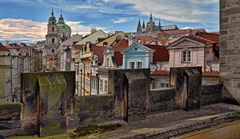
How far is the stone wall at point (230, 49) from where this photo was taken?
182 inches

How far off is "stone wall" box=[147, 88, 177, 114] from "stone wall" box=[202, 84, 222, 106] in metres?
0.78

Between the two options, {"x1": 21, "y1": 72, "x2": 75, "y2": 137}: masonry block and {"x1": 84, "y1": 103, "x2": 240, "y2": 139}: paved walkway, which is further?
{"x1": 84, "y1": 103, "x2": 240, "y2": 139}: paved walkway

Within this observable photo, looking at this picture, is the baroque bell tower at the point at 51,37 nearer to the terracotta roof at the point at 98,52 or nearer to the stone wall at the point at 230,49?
the terracotta roof at the point at 98,52

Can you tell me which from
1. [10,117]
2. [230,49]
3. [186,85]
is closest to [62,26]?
[230,49]

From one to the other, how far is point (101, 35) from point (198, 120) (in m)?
42.6

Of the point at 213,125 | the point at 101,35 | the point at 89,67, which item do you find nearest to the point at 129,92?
the point at 213,125

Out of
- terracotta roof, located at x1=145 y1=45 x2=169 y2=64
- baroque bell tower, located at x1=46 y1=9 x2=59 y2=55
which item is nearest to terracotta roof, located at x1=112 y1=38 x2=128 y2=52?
terracotta roof, located at x1=145 y1=45 x2=169 y2=64

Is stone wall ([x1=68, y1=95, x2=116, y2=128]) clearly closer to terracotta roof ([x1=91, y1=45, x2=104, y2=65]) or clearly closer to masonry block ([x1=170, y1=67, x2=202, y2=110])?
masonry block ([x1=170, y1=67, x2=202, y2=110])

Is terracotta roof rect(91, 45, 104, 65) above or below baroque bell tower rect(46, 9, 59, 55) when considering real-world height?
below

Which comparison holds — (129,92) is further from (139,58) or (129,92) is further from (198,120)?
(139,58)

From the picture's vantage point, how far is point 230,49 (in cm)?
474

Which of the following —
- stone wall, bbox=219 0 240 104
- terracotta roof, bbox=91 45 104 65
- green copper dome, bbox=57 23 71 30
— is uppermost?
green copper dome, bbox=57 23 71 30

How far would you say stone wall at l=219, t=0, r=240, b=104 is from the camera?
15.2 ft

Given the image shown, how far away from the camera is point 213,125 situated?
369 centimetres
